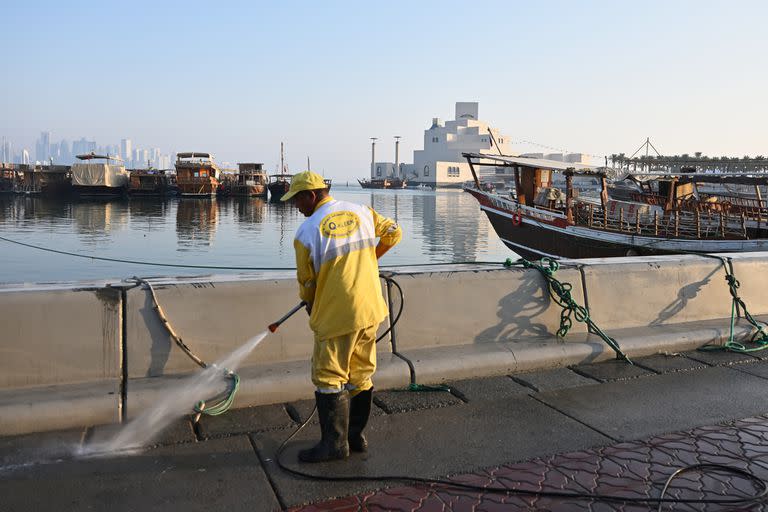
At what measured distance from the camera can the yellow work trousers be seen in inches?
148

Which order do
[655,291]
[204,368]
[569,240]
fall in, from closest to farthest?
[204,368] → [655,291] → [569,240]

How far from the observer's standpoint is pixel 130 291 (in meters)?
4.59

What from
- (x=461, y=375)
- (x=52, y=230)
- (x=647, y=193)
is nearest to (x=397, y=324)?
(x=461, y=375)

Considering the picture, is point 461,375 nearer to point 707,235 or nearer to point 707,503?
point 707,503

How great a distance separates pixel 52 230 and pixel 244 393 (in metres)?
39.5

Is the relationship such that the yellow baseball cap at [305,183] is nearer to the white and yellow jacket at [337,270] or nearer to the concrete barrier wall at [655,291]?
the white and yellow jacket at [337,270]

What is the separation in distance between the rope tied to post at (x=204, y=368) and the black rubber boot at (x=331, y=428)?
882mm

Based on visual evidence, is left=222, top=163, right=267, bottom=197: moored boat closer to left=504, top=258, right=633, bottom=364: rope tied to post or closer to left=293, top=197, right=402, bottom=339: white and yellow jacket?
left=504, top=258, right=633, bottom=364: rope tied to post

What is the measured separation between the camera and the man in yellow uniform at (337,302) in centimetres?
373

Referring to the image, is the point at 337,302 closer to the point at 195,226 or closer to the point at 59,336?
the point at 59,336

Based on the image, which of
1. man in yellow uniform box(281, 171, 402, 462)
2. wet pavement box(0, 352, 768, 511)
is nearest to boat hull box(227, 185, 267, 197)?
wet pavement box(0, 352, 768, 511)

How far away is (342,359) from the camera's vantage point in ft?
12.4

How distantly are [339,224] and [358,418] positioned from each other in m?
1.24

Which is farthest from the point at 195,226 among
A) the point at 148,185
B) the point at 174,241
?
the point at 148,185
